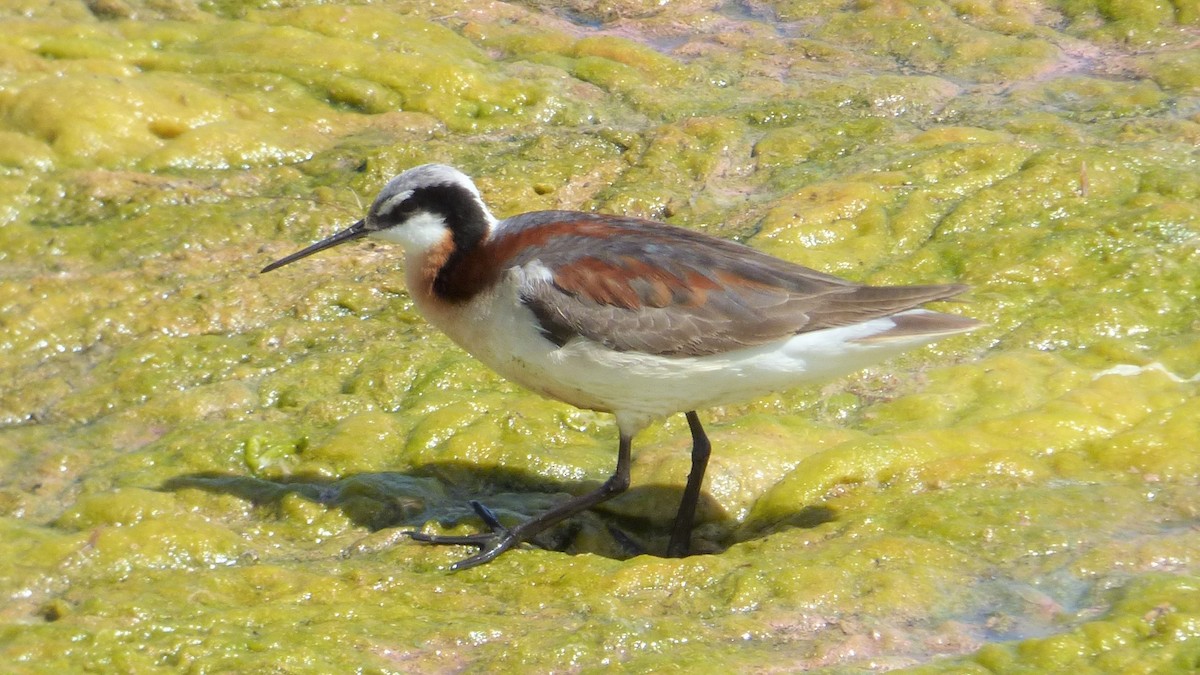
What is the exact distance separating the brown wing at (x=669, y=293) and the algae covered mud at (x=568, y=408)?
780 millimetres

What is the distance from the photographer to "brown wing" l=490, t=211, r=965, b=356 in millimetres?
5789

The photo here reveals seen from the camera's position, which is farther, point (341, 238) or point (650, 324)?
point (341, 238)

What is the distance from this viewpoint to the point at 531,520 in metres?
5.93

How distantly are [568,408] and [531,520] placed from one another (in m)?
1.15

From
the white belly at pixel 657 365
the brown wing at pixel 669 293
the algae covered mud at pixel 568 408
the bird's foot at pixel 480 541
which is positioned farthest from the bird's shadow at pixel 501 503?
the brown wing at pixel 669 293

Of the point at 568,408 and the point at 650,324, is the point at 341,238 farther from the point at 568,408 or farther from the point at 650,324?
the point at 650,324

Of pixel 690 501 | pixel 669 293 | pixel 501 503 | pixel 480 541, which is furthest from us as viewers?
pixel 501 503

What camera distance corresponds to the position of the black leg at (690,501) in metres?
6.07

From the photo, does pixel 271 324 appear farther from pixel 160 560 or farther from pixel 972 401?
pixel 972 401

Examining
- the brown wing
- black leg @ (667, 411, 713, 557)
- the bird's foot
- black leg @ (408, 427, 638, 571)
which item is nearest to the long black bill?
the brown wing

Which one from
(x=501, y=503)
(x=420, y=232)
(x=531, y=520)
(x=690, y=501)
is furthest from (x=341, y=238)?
(x=690, y=501)

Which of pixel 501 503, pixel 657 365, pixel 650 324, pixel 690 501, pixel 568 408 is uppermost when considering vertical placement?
pixel 650 324

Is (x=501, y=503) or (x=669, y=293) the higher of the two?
(x=669, y=293)

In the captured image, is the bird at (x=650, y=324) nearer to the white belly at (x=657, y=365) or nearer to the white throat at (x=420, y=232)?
the white belly at (x=657, y=365)
